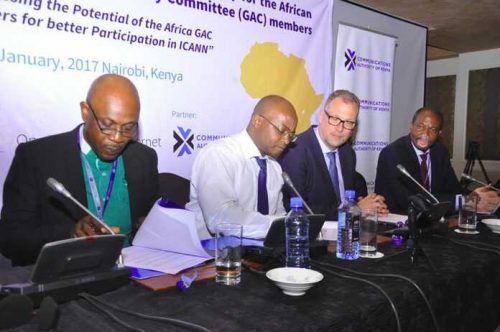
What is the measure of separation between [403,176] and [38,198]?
89.2 inches

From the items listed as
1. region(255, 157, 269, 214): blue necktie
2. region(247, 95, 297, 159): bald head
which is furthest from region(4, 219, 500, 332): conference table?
region(247, 95, 297, 159): bald head

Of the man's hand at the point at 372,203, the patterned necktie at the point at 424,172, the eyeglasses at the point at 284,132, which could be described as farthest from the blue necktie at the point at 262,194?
the patterned necktie at the point at 424,172

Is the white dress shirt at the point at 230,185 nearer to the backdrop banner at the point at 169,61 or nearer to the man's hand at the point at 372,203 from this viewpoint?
the man's hand at the point at 372,203

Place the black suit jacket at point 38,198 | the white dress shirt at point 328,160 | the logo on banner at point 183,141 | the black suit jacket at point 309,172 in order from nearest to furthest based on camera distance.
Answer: the black suit jacket at point 38,198 → the black suit jacket at point 309,172 → the white dress shirt at point 328,160 → the logo on banner at point 183,141

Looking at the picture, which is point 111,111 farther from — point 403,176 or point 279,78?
point 403,176

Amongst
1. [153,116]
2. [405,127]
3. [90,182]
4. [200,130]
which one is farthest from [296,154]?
[405,127]

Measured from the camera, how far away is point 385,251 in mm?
1674

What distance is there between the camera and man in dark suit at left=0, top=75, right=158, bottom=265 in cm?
156

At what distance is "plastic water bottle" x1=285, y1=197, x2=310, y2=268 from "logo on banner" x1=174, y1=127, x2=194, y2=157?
1.34m

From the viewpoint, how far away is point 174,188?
7.45 feet

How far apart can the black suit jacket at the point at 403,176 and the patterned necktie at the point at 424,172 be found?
0.03m

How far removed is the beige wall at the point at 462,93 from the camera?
22.9ft

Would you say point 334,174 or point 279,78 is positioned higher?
point 279,78

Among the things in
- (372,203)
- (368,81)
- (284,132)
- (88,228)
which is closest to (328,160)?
(372,203)
